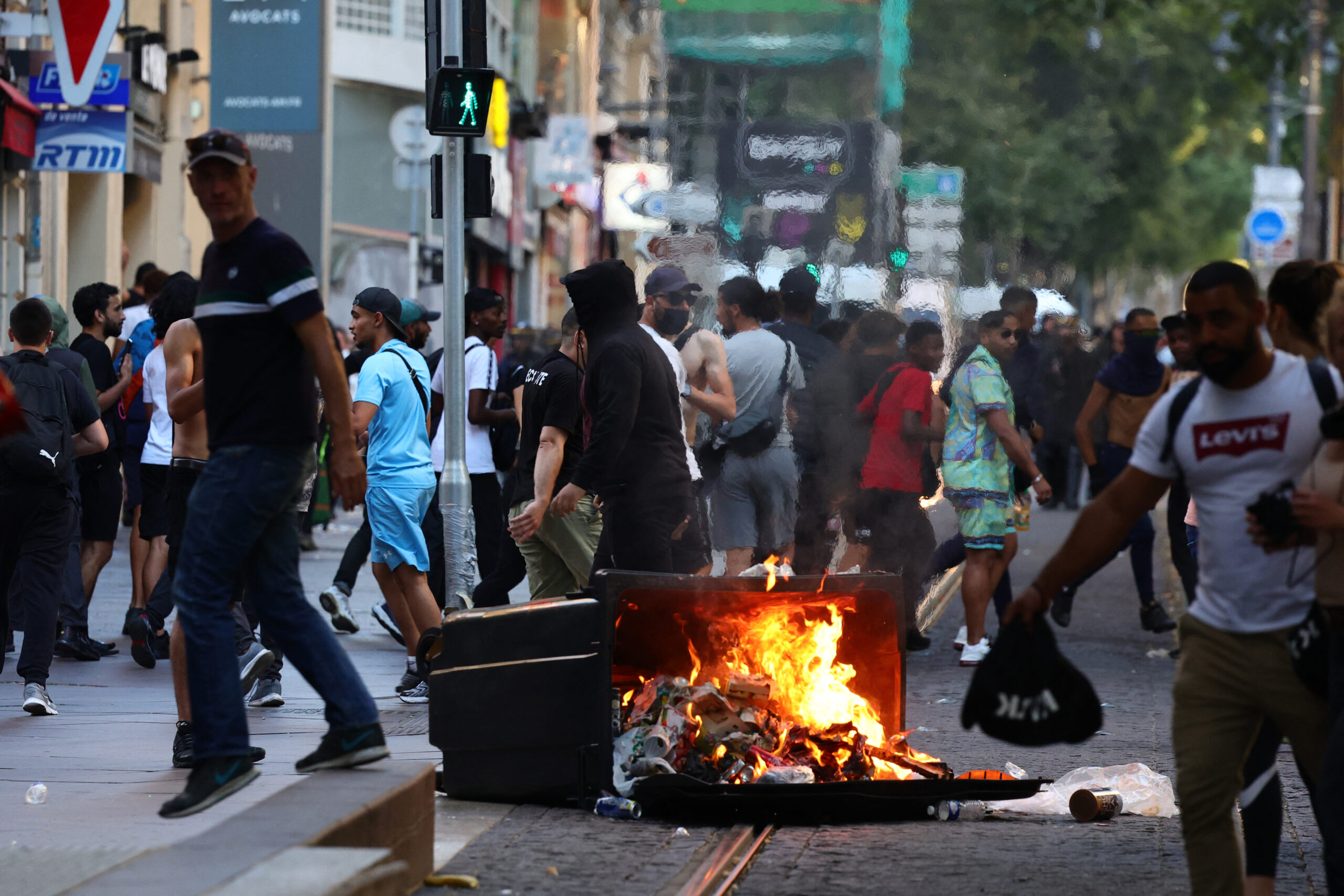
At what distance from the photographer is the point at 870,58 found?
10.1m

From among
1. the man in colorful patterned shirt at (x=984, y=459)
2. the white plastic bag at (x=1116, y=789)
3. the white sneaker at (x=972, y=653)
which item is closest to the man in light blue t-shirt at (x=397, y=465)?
the man in colorful patterned shirt at (x=984, y=459)

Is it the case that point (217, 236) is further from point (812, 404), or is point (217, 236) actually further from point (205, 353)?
point (812, 404)

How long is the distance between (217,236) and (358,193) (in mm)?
24339

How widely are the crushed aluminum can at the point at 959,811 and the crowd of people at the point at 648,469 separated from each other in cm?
139

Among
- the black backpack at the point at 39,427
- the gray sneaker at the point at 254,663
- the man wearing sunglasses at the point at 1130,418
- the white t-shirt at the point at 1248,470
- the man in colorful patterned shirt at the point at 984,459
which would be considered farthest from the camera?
the man wearing sunglasses at the point at 1130,418

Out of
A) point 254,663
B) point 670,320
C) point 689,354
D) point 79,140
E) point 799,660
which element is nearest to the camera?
point 799,660

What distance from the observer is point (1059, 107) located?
12.6 m

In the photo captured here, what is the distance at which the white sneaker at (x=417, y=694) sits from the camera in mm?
8773

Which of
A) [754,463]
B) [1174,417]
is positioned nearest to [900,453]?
[754,463]

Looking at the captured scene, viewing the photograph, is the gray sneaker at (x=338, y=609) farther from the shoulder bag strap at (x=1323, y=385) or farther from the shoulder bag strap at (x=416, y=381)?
the shoulder bag strap at (x=1323, y=385)

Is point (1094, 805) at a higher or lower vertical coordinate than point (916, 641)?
higher

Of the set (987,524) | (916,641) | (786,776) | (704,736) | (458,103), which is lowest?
(916,641)

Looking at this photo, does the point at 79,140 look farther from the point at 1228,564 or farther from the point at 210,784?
the point at 1228,564

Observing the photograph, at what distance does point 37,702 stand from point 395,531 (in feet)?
5.41
